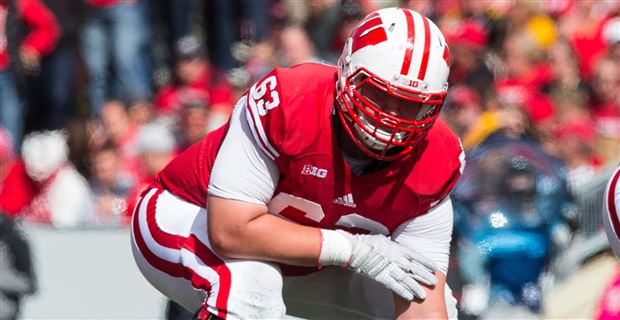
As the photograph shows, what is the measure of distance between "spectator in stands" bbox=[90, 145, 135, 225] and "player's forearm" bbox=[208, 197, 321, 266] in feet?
11.8

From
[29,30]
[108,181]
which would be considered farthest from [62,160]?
[29,30]

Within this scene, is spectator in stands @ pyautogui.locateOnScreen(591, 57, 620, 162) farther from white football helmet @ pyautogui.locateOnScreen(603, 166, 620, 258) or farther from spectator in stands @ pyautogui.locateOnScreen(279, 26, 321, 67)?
white football helmet @ pyautogui.locateOnScreen(603, 166, 620, 258)

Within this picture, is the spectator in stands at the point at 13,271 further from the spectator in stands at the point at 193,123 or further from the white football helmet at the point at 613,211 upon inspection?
the white football helmet at the point at 613,211

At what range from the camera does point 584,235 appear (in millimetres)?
7191

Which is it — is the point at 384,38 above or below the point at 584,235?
above

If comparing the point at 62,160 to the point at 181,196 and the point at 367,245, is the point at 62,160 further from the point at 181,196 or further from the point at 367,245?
the point at 367,245

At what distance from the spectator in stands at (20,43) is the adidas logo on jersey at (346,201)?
5517mm

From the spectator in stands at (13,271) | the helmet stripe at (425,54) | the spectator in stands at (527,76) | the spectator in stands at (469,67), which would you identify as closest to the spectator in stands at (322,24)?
the spectator in stands at (469,67)

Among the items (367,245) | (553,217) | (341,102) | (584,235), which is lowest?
(584,235)

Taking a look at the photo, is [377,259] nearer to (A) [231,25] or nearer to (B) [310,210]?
(B) [310,210]

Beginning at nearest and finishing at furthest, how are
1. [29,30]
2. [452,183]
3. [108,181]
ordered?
[452,183], [108,181], [29,30]

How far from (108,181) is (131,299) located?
163cm

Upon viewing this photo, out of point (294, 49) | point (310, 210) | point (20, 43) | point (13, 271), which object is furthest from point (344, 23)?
point (310, 210)

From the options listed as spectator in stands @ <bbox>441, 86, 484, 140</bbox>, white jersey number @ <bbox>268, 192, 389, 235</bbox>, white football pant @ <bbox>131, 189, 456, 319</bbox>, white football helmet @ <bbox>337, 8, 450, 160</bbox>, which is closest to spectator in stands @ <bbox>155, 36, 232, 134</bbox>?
spectator in stands @ <bbox>441, 86, 484, 140</bbox>
